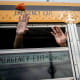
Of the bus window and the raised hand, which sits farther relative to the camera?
the bus window

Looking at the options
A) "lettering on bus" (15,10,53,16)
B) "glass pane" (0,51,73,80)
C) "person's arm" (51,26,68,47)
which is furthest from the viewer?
"lettering on bus" (15,10,53,16)

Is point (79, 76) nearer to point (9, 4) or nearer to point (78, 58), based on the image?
point (78, 58)

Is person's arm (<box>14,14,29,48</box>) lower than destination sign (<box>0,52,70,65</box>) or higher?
higher

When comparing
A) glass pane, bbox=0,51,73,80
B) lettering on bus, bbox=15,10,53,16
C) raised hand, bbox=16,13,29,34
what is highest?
lettering on bus, bbox=15,10,53,16

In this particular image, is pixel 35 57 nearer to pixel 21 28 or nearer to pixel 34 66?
pixel 34 66

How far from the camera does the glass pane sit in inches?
67.2

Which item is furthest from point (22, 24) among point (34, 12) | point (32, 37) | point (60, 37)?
point (60, 37)

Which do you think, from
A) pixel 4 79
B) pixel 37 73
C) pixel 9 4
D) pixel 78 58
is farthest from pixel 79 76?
pixel 9 4

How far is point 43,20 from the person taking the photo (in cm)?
198

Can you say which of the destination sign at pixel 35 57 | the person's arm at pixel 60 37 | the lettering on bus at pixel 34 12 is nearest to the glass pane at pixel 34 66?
the destination sign at pixel 35 57

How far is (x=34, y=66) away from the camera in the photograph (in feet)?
5.84

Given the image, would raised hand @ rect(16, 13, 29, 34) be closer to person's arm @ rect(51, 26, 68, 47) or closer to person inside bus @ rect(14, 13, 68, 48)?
person inside bus @ rect(14, 13, 68, 48)

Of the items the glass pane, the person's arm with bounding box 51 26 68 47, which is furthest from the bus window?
the glass pane

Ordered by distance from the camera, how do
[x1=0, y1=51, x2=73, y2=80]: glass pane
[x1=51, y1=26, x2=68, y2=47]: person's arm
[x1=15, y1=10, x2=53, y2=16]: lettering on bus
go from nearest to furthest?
[x1=0, y1=51, x2=73, y2=80]: glass pane
[x1=51, y1=26, x2=68, y2=47]: person's arm
[x1=15, y1=10, x2=53, y2=16]: lettering on bus
